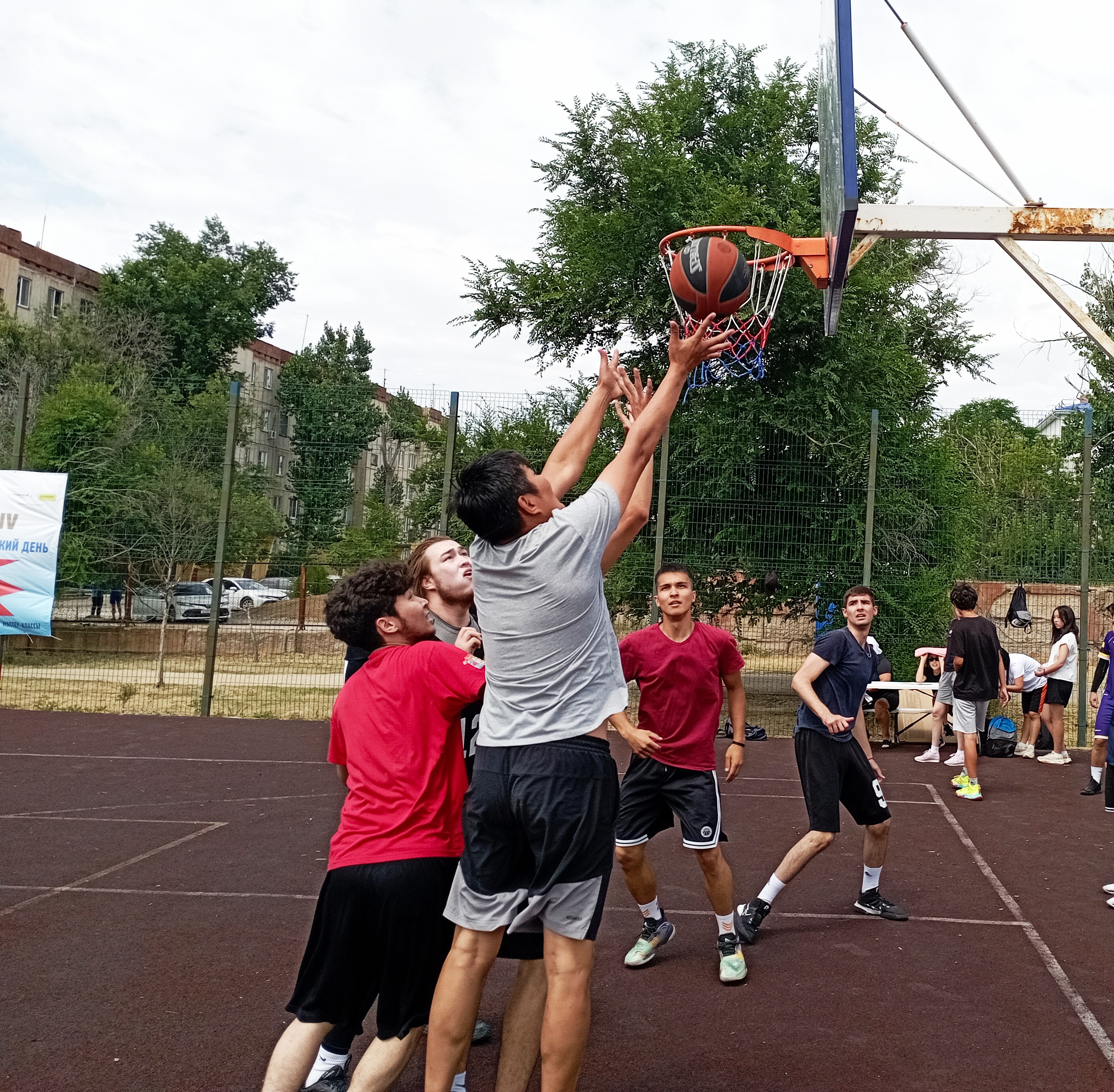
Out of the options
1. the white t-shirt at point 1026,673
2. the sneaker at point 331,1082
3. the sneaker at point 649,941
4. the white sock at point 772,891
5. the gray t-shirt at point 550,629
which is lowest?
A: the sneaker at point 331,1082

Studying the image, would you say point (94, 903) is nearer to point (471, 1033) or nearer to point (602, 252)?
point (471, 1033)

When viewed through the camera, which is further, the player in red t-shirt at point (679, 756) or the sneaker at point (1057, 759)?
the sneaker at point (1057, 759)

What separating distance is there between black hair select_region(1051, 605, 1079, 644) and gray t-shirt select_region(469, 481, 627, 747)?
966 cm

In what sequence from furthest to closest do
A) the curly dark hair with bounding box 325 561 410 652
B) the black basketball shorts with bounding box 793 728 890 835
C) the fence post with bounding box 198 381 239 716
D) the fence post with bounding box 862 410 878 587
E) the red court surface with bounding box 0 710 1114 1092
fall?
1. the fence post with bounding box 198 381 239 716
2. the fence post with bounding box 862 410 878 587
3. the black basketball shorts with bounding box 793 728 890 835
4. the red court surface with bounding box 0 710 1114 1092
5. the curly dark hair with bounding box 325 561 410 652

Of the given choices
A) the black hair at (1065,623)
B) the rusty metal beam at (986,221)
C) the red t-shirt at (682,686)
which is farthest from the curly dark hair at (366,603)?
the black hair at (1065,623)

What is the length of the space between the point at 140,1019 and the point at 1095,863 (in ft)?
19.3

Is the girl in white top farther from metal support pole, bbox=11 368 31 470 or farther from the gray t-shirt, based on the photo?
metal support pole, bbox=11 368 31 470

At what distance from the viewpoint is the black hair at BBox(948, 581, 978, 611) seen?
962 centimetres

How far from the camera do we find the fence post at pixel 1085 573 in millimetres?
12133

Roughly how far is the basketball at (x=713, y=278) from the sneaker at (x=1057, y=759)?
279 inches

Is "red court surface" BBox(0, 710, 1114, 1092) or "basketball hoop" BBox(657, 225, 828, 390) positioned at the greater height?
"basketball hoop" BBox(657, 225, 828, 390)

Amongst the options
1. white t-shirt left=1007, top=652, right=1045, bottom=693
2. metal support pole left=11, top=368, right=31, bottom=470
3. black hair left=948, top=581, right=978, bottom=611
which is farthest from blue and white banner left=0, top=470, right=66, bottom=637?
white t-shirt left=1007, top=652, right=1045, bottom=693

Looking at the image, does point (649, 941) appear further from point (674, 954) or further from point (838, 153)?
point (838, 153)

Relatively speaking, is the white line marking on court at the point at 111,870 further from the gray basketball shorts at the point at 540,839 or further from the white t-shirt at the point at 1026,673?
the white t-shirt at the point at 1026,673
